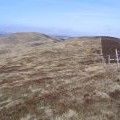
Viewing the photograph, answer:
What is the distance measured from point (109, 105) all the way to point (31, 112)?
228 inches

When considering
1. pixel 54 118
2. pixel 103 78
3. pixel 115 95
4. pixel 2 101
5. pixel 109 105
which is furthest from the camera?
pixel 103 78

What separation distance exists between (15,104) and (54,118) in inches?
253

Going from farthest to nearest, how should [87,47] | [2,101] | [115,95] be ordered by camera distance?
[87,47], [2,101], [115,95]

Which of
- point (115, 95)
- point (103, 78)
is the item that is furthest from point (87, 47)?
point (115, 95)

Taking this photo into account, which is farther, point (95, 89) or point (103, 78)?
point (103, 78)

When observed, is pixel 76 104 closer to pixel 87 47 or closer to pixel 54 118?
pixel 54 118

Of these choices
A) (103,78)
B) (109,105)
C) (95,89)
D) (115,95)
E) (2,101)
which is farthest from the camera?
(103,78)

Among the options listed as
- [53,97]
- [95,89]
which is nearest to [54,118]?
[53,97]

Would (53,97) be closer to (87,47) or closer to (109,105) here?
(109,105)

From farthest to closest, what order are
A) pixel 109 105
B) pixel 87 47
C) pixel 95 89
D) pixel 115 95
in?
pixel 87 47 < pixel 95 89 < pixel 115 95 < pixel 109 105

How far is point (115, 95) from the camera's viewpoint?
2577 centimetres

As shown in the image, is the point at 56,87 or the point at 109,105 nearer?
the point at 109,105

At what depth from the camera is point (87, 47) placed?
104188 mm

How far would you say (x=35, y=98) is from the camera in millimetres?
27750
